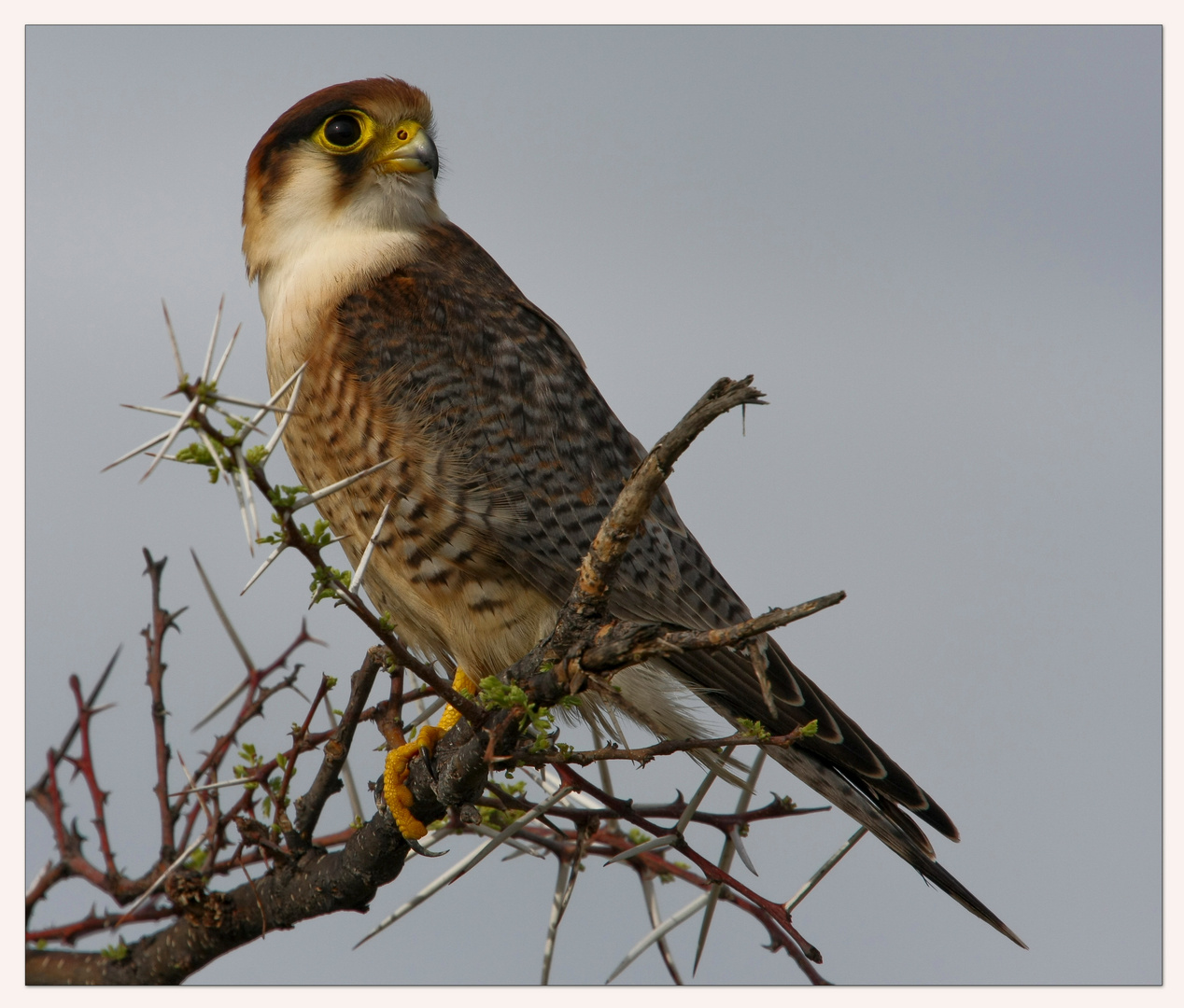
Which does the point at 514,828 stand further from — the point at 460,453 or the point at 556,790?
the point at 460,453

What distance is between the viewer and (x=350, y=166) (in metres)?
3.25

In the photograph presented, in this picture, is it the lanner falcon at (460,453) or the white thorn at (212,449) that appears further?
the lanner falcon at (460,453)

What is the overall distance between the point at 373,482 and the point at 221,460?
146 centimetres

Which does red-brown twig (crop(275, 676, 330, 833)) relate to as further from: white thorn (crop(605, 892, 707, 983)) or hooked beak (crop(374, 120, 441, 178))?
hooked beak (crop(374, 120, 441, 178))

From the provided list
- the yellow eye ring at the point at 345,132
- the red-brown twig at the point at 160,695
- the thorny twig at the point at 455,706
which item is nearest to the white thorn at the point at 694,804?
the thorny twig at the point at 455,706

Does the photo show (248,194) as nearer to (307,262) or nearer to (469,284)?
(307,262)

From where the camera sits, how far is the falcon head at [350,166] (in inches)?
127

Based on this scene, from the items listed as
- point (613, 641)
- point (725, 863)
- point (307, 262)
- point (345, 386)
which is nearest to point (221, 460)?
point (613, 641)

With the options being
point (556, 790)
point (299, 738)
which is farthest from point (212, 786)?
point (556, 790)

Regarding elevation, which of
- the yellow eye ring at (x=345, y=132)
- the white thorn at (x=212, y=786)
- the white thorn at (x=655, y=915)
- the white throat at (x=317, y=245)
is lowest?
the white thorn at (x=655, y=915)

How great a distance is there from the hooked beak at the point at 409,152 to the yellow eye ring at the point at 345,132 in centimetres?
7

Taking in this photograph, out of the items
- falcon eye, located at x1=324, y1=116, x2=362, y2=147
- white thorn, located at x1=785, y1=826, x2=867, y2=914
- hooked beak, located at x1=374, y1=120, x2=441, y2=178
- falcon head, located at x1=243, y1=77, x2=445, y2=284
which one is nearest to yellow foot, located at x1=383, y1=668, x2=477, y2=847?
white thorn, located at x1=785, y1=826, x2=867, y2=914

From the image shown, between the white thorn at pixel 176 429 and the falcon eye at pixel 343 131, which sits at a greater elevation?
the falcon eye at pixel 343 131

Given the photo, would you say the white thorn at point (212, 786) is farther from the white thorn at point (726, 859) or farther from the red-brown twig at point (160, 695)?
the white thorn at point (726, 859)
